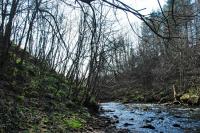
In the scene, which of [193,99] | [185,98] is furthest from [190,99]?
[185,98]

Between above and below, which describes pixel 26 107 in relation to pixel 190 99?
below

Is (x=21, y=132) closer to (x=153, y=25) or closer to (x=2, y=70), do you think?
(x=2, y=70)

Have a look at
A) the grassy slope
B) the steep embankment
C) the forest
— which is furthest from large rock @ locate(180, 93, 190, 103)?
the steep embankment

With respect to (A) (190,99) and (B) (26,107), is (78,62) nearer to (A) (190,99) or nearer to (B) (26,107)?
(B) (26,107)

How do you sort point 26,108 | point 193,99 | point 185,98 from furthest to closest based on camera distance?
point 185,98 < point 193,99 < point 26,108

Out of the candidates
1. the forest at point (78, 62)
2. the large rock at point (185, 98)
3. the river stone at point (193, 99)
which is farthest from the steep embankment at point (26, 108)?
the large rock at point (185, 98)

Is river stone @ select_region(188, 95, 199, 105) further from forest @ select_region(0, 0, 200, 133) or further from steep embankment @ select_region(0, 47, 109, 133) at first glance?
steep embankment @ select_region(0, 47, 109, 133)

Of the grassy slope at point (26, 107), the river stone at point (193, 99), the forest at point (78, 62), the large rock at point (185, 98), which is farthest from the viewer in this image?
the large rock at point (185, 98)

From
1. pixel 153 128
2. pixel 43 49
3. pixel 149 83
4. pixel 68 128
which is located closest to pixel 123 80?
pixel 149 83

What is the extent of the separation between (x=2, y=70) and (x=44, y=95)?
3144 mm

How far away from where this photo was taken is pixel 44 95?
16.9 m

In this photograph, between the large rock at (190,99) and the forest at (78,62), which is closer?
the forest at (78,62)

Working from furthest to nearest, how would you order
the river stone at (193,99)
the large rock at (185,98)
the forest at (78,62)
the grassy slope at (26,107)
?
the large rock at (185,98), the river stone at (193,99), the grassy slope at (26,107), the forest at (78,62)

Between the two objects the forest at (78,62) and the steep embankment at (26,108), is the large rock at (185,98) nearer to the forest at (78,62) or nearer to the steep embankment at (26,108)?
the forest at (78,62)
